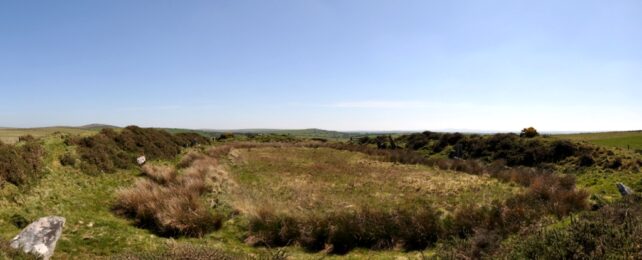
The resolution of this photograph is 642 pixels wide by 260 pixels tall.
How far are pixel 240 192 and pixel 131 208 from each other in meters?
5.20

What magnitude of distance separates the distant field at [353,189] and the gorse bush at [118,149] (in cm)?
658

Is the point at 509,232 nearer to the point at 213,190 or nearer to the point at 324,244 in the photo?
the point at 324,244

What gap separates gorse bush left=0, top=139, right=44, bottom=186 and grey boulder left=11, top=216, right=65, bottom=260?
530 cm

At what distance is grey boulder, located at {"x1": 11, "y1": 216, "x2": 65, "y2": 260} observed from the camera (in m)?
7.67

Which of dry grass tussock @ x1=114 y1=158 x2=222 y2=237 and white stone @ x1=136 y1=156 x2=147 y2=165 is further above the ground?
white stone @ x1=136 y1=156 x2=147 y2=165

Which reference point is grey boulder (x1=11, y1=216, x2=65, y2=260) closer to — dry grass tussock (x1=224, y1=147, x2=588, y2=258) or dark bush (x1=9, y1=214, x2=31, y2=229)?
dark bush (x1=9, y1=214, x2=31, y2=229)

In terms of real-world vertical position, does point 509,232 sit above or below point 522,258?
below

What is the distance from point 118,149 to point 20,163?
9482 mm

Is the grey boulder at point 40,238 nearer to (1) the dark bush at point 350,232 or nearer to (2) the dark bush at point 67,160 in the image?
(1) the dark bush at point 350,232

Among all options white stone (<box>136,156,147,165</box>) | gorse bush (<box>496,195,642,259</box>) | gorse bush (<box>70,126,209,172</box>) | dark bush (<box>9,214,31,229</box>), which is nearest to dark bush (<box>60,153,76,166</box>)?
gorse bush (<box>70,126,209,172</box>)

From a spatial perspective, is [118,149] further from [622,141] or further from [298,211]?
[622,141]

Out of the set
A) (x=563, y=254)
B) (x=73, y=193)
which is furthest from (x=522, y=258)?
(x=73, y=193)

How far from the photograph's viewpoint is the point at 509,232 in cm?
984

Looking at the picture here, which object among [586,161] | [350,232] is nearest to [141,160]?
[350,232]
